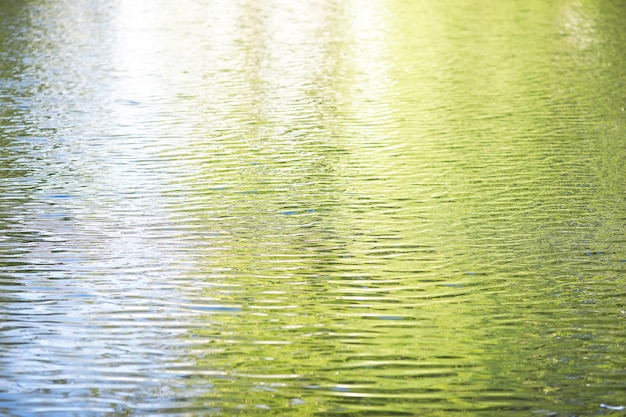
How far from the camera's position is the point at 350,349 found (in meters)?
5.49

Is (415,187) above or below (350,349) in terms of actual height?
below

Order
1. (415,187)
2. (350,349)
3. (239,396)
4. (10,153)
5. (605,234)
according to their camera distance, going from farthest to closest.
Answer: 1. (10,153)
2. (415,187)
3. (605,234)
4. (350,349)
5. (239,396)

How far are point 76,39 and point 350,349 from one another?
47.9ft

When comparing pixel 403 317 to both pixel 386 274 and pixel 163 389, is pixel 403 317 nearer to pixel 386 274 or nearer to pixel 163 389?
pixel 386 274

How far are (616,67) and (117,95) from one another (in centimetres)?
748

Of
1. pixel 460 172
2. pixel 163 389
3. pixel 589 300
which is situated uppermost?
pixel 163 389

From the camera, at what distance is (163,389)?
4996 millimetres

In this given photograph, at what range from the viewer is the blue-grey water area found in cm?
513

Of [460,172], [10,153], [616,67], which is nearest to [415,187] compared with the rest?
[460,172]

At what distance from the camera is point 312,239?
7.42m

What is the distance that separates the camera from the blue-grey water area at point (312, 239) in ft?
16.8

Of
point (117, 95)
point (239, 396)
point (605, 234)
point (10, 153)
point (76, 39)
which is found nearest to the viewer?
point (239, 396)

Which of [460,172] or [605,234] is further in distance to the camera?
[460,172]

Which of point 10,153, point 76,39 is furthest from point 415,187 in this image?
point 76,39
